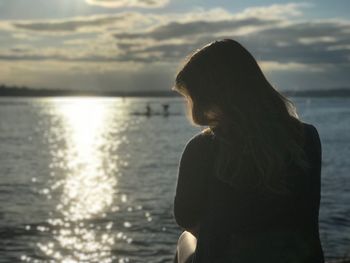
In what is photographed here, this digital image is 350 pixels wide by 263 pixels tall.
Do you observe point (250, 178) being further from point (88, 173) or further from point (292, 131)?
point (88, 173)

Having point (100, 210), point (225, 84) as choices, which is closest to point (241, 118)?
point (225, 84)

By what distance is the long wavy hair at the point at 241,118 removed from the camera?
3234 mm

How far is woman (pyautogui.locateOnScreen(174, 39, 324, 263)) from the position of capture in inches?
128

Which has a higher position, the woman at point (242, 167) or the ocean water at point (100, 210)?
the woman at point (242, 167)

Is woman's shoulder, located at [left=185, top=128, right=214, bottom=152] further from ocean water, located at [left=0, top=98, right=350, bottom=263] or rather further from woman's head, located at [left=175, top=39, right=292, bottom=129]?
ocean water, located at [left=0, top=98, right=350, bottom=263]

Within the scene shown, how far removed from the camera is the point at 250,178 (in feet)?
10.7

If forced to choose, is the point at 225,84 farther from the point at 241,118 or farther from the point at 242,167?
the point at 242,167

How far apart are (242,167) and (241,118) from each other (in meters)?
0.26

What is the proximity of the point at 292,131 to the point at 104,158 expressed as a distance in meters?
50.6

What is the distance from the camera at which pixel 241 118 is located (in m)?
3.26

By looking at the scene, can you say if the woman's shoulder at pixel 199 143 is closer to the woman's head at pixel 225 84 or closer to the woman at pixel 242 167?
the woman at pixel 242 167

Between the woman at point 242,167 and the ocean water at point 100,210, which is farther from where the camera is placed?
the ocean water at point 100,210

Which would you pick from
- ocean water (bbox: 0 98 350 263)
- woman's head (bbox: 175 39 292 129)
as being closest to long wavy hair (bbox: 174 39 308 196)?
woman's head (bbox: 175 39 292 129)

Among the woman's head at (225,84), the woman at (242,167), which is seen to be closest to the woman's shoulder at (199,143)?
the woman at (242,167)
